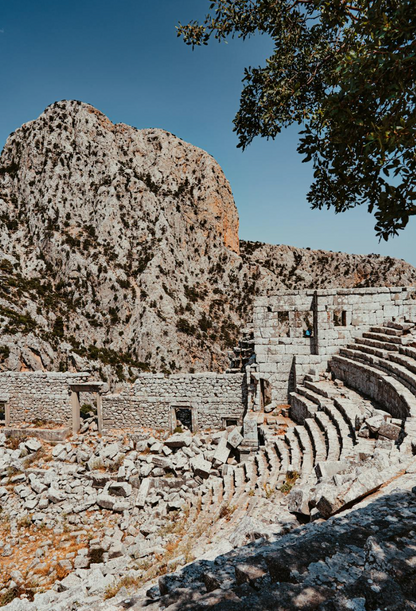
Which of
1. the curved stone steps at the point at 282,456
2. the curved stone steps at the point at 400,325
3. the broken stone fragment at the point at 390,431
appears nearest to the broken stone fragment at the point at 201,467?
the curved stone steps at the point at 282,456

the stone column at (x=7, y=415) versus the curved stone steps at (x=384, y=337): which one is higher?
the curved stone steps at (x=384, y=337)

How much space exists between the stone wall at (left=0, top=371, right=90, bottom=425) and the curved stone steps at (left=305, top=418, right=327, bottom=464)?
1130cm

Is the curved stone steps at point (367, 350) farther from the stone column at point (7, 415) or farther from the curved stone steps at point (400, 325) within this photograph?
the stone column at point (7, 415)

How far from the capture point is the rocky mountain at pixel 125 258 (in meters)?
35.5

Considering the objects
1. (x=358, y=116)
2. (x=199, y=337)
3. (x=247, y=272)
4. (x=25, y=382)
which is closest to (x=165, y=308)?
(x=199, y=337)

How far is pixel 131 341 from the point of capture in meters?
37.3

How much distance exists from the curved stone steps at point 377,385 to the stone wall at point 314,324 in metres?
1.01

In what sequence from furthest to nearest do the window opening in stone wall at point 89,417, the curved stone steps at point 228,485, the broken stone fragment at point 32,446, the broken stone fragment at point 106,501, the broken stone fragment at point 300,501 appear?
the window opening in stone wall at point 89,417 → the broken stone fragment at point 32,446 → the broken stone fragment at point 106,501 → the curved stone steps at point 228,485 → the broken stone fragment at point 300,501

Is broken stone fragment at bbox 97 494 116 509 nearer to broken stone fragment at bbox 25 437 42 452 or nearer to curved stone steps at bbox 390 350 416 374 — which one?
broken stone fragment at bbox 25 437 42 452

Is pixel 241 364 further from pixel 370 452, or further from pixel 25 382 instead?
pixel 25 382

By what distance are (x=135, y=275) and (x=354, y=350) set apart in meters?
33.7

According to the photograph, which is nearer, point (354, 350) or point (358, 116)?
point (358, 116)

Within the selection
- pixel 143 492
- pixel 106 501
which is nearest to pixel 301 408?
pixel 143 492

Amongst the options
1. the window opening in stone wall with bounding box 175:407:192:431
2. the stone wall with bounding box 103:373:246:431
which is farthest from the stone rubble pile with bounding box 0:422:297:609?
the window opening in stone wall with bounding box 175:407:192:431
